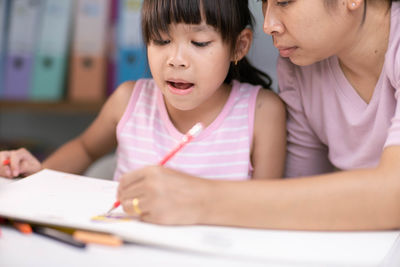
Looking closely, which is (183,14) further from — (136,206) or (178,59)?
(136,206)

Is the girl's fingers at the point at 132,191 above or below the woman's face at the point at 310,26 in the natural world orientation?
below

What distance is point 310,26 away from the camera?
32.3 inches

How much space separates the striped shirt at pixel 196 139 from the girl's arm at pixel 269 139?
0.05ft

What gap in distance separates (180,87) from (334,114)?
31cm

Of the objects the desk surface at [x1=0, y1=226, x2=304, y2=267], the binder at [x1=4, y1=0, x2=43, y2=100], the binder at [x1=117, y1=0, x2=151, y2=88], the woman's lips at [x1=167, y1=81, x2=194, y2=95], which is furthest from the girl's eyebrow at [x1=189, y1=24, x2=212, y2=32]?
the binder at [x1=4, y1=0, x2=43, y2=100]

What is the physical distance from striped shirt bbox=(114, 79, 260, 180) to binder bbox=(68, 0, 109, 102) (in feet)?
2.22

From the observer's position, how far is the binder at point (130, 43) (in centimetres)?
163

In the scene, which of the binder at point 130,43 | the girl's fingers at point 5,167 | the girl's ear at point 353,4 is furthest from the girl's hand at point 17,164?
the binder at point 130,43

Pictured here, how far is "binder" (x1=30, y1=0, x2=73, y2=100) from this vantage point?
1.69 meters

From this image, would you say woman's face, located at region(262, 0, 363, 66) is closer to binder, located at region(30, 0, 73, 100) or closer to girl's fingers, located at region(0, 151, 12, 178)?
girl's fingers, located at region(0, 151, 12, 178)

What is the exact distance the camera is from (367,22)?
0.88m

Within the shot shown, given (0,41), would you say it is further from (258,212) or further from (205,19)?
(258,212)

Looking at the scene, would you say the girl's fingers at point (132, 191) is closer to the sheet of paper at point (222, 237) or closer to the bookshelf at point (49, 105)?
the sheet of paper at point (222, 237)

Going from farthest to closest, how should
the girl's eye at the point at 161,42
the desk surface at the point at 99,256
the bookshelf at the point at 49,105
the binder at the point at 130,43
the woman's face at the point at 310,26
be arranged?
the bookshelf at the point at 49,105, the binder at the point at 130,43, the girl's eye at the point at 161,42, the woman's face at the point at 310,26, the desk surface at the point at 99,256
